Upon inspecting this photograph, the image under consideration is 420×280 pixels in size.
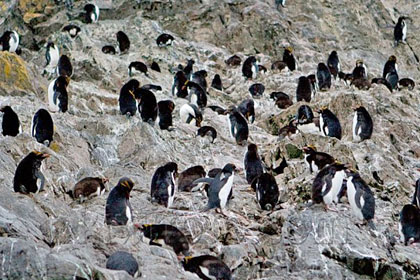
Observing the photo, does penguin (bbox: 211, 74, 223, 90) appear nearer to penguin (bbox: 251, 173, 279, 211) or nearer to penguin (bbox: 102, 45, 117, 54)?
penguin (bbox: 102, 45, 117, 54)

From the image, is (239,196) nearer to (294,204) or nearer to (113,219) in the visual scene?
(294,204)

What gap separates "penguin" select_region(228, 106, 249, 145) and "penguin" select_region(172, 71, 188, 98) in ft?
12.2

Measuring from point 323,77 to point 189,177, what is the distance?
1143cm

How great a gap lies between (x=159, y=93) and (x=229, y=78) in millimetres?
5378

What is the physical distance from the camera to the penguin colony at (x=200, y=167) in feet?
36.8

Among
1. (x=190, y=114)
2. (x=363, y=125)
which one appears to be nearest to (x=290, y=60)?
(x=190, y=114)

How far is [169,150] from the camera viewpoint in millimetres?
17141

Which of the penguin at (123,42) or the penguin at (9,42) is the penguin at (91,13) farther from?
the penguin at (9,42)

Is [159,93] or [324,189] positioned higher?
[324,189]

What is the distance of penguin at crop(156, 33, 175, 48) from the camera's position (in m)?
27.9

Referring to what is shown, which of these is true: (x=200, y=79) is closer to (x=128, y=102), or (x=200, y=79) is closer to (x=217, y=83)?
(x=217, y=83)

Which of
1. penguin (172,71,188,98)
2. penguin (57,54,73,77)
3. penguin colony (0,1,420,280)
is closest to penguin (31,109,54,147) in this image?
penguin colony (0,1,420,280)

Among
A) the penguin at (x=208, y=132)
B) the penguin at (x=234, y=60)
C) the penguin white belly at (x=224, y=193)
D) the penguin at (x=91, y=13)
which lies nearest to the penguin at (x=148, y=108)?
the penguin at (x=208, y=132)

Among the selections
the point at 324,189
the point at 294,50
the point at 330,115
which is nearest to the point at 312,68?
the point at 294,50
